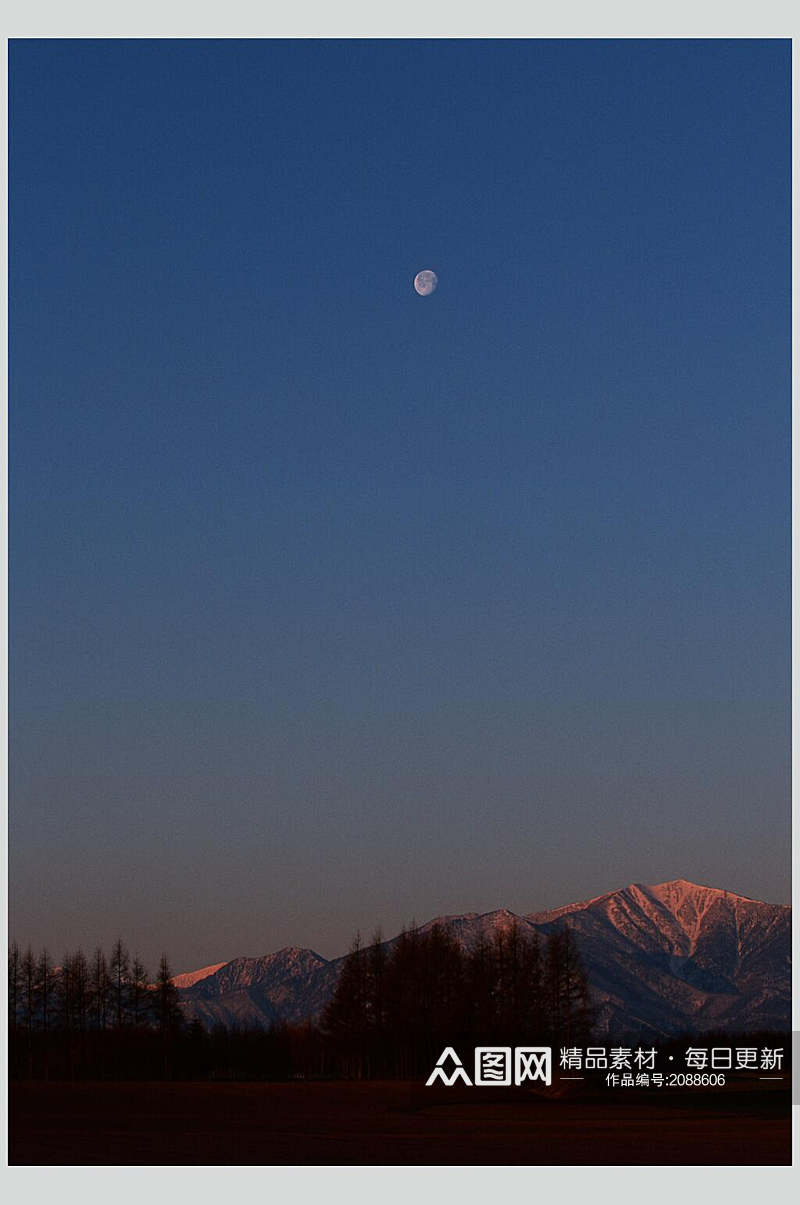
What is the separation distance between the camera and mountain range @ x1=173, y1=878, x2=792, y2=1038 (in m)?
55.9

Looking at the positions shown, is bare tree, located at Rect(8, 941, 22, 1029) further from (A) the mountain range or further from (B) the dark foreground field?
(B) the dark foreground field

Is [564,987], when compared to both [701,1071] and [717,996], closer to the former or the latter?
[701,1071]

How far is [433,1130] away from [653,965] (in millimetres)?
82452

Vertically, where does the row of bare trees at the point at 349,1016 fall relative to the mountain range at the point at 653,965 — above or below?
above

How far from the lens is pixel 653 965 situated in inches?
3890

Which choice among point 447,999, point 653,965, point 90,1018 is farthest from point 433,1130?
point 653,965

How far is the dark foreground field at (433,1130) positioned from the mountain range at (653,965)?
18.5 meters

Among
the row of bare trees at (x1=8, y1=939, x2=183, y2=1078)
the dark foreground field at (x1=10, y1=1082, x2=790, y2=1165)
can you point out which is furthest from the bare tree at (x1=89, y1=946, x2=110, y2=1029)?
the dark foreground field at (x1=10, y1=1082, x2=790, y2=1165)

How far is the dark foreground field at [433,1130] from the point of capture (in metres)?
18.9

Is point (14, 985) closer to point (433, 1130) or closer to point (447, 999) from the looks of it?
point (447, 999)

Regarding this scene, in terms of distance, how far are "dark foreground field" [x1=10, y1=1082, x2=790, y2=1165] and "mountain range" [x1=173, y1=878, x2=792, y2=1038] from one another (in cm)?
1851

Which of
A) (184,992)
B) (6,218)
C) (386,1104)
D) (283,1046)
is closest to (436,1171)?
(386,1104)

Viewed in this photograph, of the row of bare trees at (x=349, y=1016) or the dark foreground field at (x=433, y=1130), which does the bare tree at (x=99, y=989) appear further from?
the dark foreground field at (x=433, y=1130)

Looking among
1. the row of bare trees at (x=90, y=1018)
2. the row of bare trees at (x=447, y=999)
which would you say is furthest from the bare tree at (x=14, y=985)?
the row of bare trees at (x=447, y=999)
